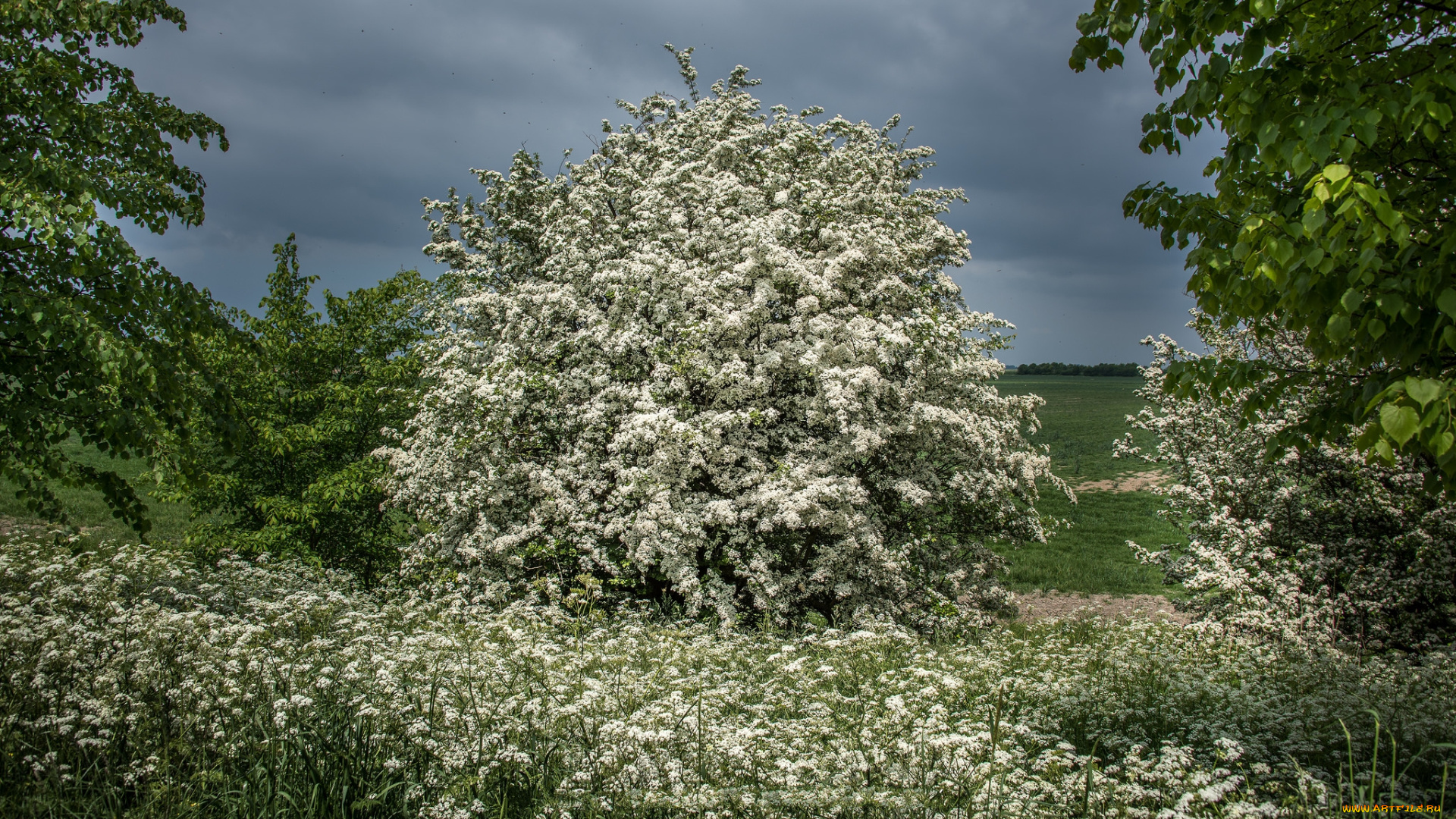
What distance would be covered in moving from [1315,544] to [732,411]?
8982 mm

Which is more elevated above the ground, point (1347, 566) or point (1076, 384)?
point (1076, 384)

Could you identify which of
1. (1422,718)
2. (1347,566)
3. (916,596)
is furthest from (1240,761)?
(1347,566)

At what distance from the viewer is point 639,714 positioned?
5.40m

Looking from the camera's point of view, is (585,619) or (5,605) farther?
(585,619)

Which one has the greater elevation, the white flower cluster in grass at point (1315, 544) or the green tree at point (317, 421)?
the green tree at point (317, 421)

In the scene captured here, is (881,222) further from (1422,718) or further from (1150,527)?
(1150,527)

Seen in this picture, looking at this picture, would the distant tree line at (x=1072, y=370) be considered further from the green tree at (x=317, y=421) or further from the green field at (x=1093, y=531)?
the green tree at (x=317, y=421)

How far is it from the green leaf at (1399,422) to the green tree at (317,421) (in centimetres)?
1394

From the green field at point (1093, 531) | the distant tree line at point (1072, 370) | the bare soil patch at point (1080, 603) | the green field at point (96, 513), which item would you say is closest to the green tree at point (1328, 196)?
the green field at point (1093, 531)

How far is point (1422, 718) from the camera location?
5.93 m

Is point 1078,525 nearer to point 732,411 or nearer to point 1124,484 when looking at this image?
point 1124,484

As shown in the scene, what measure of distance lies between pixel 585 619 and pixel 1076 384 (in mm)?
118369

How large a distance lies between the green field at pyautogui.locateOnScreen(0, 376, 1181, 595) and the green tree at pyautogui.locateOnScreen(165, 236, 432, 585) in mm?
2257

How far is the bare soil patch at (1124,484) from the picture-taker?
3709cm
